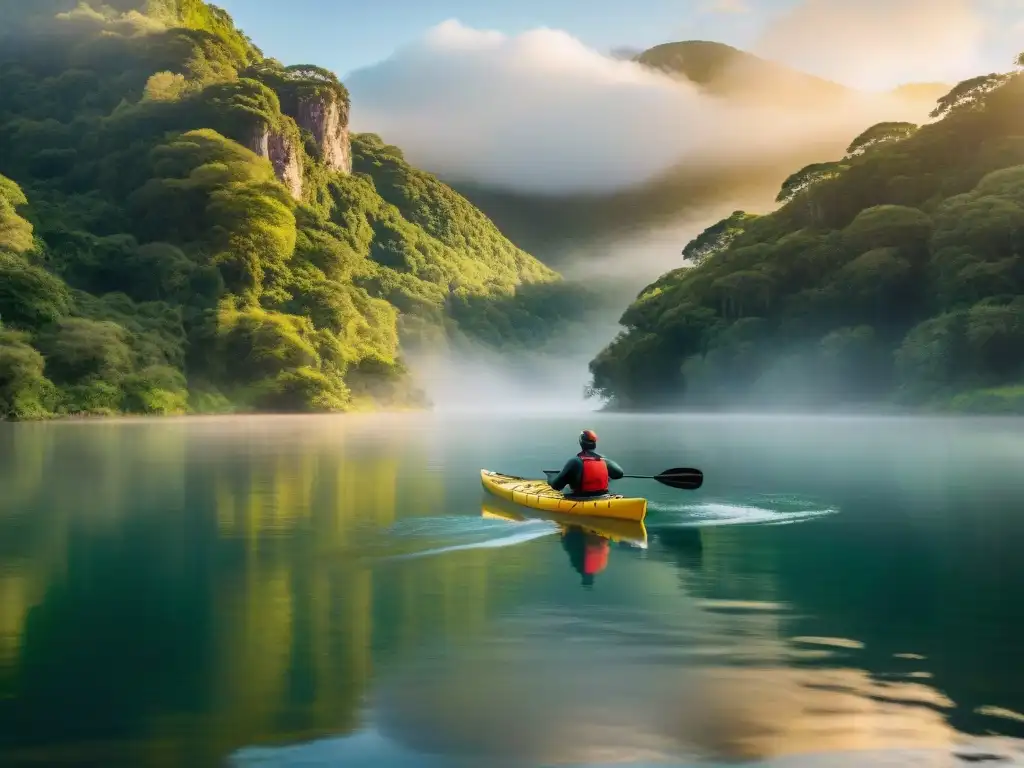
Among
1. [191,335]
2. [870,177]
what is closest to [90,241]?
[191,335]

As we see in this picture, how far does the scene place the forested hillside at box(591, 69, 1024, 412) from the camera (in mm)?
93375

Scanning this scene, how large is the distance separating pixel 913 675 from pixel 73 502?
70.8ft

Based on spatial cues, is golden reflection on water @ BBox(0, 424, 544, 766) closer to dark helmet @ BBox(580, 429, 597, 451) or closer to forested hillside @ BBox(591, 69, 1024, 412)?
dark helmet @ BBox(580, 429, 597, 451)

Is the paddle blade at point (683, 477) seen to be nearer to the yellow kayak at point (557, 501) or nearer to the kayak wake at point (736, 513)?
the kayak wake at point (736, 513)

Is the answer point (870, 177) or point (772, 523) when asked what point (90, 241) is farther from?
point (772, 523)

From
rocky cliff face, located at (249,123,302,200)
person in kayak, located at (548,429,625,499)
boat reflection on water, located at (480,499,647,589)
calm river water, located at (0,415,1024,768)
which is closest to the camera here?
calm river water, located at (0,415,1024,768)

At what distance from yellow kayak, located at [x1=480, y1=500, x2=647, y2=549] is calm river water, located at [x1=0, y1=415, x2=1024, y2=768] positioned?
0.74ft

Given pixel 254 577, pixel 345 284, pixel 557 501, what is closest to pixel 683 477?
pixel 557 501

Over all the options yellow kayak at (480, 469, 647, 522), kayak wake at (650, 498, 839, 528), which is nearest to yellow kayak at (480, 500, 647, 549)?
yellow kayak at (480, 469, 647, 522)

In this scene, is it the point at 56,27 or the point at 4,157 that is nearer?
the point at 4,157

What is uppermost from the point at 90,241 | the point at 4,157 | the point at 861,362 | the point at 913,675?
the point at 4,157

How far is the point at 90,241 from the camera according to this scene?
415ft

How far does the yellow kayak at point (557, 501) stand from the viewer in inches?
848

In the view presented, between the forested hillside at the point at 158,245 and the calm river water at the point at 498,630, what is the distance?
232 ft
